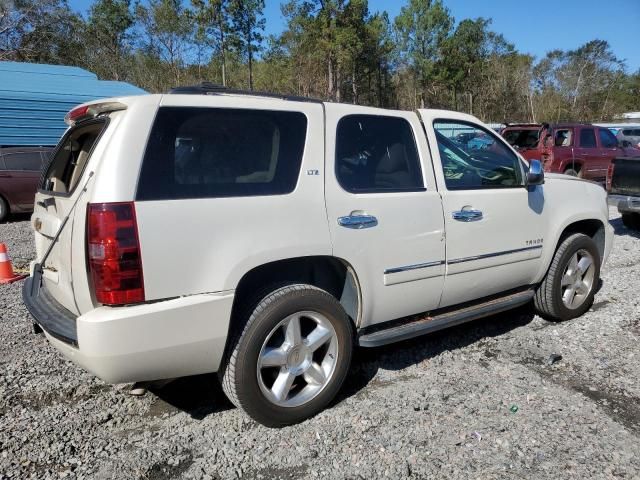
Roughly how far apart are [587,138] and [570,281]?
9943mm

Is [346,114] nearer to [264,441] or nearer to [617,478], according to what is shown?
[264,441]

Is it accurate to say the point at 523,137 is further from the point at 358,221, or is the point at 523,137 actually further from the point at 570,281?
the point at 358,221

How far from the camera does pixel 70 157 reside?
10.7 feet

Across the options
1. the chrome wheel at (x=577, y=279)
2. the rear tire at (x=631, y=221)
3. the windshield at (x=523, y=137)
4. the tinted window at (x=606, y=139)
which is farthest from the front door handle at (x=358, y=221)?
the tinted window at (x=606, y=139)

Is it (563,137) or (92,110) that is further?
(563,137)

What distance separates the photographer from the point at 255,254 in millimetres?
2660

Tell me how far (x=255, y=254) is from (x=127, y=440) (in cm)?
131

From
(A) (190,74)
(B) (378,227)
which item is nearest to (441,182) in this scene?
(B) (378,227)

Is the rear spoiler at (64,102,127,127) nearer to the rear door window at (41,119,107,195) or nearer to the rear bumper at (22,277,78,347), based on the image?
the rear door window at (41,119,107,195)

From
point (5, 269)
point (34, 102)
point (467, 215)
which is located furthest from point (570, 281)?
point (34, 102)

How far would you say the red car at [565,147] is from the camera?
12164mm

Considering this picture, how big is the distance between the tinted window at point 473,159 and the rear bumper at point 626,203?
5096 mm

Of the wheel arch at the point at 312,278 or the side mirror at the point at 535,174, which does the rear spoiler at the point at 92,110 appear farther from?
the side mirror at the point at 535,174

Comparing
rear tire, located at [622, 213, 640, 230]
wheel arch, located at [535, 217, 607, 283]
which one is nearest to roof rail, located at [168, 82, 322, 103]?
wheel arch, located at [535, 217, 607, 283]
